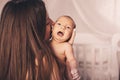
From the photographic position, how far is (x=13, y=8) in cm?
104

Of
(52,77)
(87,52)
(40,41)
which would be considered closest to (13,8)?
(40,41)

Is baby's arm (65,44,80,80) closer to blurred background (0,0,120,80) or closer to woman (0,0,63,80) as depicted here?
woman (0,0,63,80)

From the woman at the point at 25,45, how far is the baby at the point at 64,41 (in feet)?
0.18

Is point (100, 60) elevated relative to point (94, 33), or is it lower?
lower

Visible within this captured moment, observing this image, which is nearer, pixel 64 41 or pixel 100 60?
pixel 64 41

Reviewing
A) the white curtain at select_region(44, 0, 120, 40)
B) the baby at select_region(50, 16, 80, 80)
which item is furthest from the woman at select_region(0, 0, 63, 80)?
Answer: the white curtain at select_region(44, 0, 120, 40)

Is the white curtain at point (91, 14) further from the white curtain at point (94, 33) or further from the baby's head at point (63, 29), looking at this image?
the baby's head at point (63, 29)

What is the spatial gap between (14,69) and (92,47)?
0.40m

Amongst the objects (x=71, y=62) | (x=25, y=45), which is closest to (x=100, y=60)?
(x=71, y=62)

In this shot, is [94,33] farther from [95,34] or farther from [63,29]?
[63,29]

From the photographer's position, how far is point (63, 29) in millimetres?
1068

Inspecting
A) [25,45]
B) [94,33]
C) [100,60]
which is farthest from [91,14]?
[25,45]

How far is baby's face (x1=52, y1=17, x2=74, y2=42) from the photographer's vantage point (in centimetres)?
107

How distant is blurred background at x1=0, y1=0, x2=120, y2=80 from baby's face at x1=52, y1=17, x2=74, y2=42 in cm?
21
